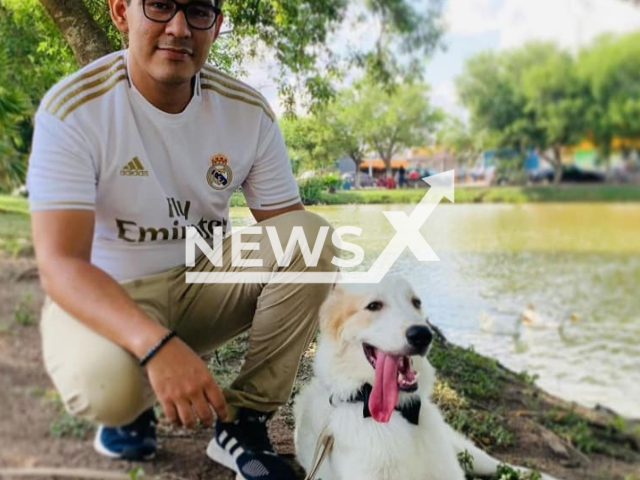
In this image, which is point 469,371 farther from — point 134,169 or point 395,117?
point 134,169

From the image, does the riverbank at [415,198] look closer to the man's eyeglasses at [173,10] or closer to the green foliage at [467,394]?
the man's eyeglasses at [173,10]

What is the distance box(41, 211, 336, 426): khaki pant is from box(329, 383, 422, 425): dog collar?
7.8 inches

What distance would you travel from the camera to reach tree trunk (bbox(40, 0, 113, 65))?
1708mm

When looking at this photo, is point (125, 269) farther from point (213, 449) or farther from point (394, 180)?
point (394, 180)

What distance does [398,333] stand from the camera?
166 cm

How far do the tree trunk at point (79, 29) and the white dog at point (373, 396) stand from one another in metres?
0.96

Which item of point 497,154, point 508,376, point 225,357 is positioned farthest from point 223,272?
point 508,376

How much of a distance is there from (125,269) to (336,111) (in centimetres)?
83

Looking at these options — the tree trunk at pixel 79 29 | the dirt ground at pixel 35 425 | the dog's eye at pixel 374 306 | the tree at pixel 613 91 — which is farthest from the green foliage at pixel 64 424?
the tree at pixel 613 91

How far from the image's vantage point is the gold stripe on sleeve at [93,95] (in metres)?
1.45

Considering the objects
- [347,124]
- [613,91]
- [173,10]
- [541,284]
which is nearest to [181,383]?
[173,10]

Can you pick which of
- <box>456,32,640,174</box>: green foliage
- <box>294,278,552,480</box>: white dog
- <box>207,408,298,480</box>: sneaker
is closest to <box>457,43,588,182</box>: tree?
<box>456,32,640,174</box>: green foliage

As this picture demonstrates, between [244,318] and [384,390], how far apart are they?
0.45 metres

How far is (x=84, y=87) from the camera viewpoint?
149 centimetres
